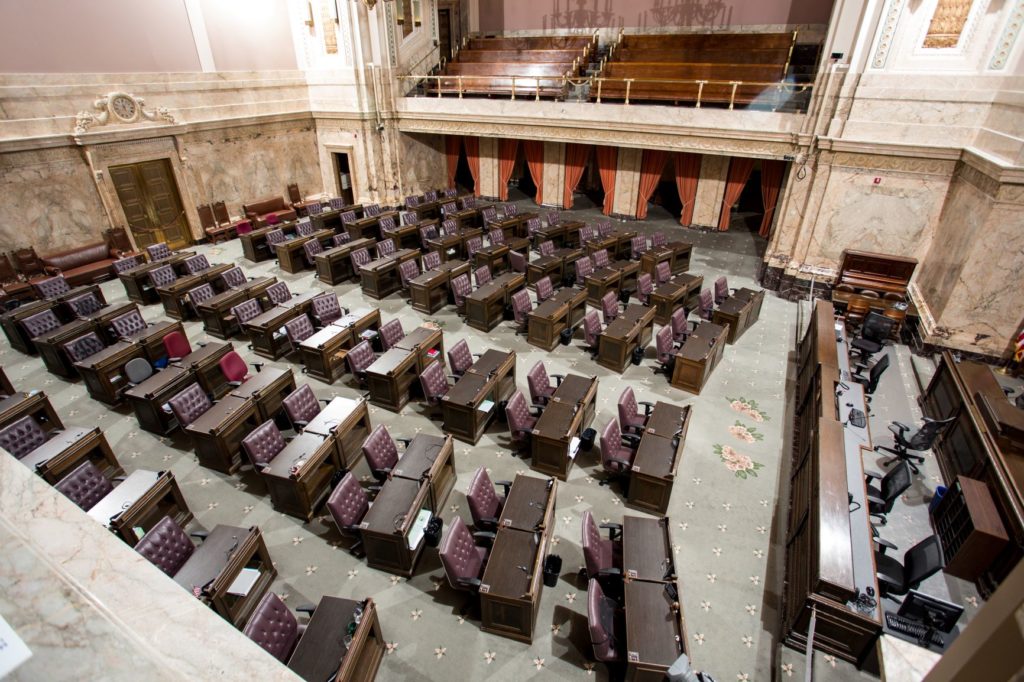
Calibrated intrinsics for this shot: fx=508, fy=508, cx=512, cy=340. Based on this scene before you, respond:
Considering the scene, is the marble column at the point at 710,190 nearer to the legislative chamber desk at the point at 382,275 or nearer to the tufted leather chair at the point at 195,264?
the legislative chamber desk at the point at 382,275

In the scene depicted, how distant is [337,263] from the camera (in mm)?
11586

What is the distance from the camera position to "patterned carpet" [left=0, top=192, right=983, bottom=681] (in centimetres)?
448

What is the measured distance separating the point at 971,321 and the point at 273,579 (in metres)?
11.2

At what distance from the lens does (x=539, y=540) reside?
185 inches

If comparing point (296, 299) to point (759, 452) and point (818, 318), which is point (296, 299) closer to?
point (759, 452)

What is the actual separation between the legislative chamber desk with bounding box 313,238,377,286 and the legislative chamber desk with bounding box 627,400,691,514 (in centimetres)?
811

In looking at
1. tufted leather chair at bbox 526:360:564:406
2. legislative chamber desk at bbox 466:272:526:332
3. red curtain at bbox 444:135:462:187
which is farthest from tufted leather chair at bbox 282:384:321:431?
red curtain at bbox 444:135:462:187

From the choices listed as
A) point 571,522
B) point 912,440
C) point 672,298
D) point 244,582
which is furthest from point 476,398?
point 912,440

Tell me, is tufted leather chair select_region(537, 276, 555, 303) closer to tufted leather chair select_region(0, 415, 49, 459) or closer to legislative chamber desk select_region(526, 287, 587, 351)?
legislative chamber desk select_region(526, 287, 587, 351)

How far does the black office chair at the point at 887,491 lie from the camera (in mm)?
5481

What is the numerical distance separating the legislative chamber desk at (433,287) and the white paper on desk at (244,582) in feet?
20.8

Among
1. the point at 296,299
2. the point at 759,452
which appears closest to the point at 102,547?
the point at 759,452

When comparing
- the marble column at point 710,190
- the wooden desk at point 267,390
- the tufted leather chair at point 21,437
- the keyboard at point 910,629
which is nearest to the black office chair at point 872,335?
the keyboard at point 910,629

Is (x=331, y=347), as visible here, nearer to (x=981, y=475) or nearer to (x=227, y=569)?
(x=227, y=569)
